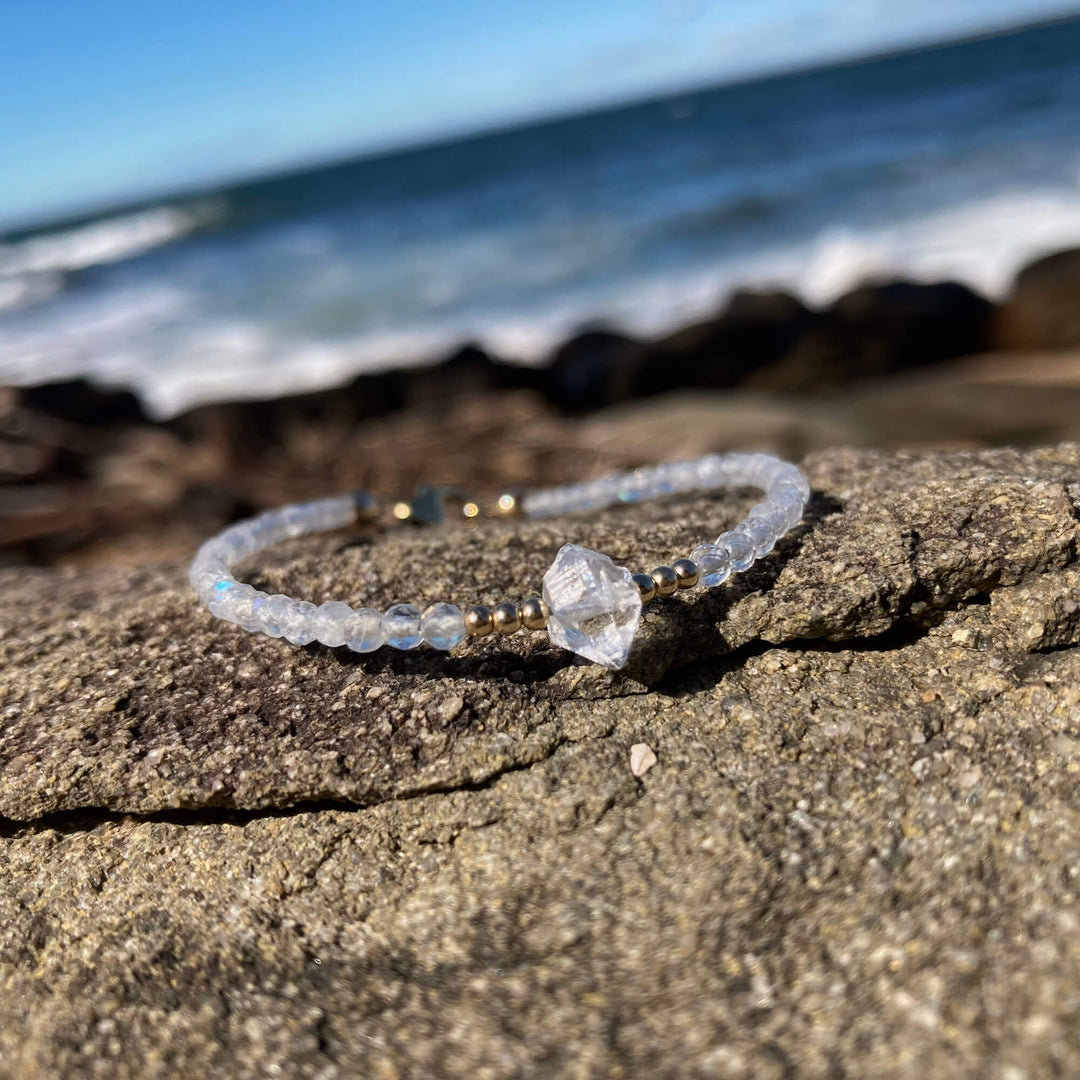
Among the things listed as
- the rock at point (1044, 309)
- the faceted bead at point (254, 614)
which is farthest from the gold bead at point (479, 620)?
the rock at point (1044, 309)

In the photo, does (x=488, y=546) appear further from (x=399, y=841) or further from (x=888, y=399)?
(x=888, y=399)

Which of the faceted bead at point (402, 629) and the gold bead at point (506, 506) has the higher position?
the faceted bead at point (402, 629)

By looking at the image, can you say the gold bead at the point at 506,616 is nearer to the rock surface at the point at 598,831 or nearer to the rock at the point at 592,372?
the rock surface at the point at 598,831

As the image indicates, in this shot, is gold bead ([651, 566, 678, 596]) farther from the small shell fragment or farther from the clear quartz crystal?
the small shell fragment

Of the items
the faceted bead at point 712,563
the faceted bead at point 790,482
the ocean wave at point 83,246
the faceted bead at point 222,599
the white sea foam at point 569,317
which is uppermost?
the ocean wave at point 83,246

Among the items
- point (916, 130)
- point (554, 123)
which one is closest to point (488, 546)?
point (916, 130)

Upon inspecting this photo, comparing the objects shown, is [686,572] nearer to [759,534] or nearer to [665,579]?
[665,579]

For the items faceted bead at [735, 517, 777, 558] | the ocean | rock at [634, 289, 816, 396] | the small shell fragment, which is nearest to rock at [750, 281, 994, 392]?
rock at [634, 289, 816, 396]
